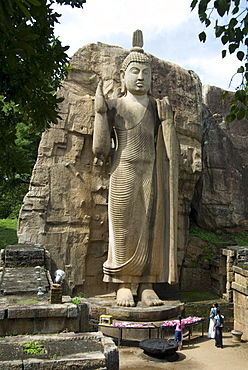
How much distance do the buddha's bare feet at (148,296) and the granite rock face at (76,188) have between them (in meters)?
1.40

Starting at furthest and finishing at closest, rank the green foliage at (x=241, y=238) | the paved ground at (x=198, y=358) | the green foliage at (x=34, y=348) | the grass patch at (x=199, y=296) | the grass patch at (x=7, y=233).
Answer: the green foliage at (x=241, y=238), the grass patch at (x=7, y=233), the grass patch at (x=199, y=296), the paved ground at (x=198, y=358), the green foliage at (x=34, y=348)

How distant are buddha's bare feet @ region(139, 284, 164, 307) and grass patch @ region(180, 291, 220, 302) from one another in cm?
165

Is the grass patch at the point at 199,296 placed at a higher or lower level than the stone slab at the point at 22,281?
lower

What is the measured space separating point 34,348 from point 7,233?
30.0ft

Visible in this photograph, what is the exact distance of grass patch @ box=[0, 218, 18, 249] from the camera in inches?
431

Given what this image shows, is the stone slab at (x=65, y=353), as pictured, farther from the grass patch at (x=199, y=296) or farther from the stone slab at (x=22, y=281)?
the grass patch at (x=199, y=296)

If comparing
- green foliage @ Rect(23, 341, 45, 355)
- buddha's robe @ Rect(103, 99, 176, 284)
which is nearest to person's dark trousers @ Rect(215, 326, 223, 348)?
buddha's robe @ Rect(103, 99, 176, 284)

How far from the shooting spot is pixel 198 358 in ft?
22.6

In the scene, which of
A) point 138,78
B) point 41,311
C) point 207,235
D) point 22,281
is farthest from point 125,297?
point 207,235

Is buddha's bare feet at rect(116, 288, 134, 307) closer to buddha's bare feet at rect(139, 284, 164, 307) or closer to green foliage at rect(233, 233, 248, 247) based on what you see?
buddha's bare feet at rect(139, 284, 164, 307)

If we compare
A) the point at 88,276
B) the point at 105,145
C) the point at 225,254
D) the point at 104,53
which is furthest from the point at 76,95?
the point at 225,254

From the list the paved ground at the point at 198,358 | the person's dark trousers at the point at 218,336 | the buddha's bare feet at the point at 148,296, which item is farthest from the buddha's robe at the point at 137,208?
the paved ground at the point at 198,358

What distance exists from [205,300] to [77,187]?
13.1 ft

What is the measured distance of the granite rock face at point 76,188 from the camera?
9289 mm
